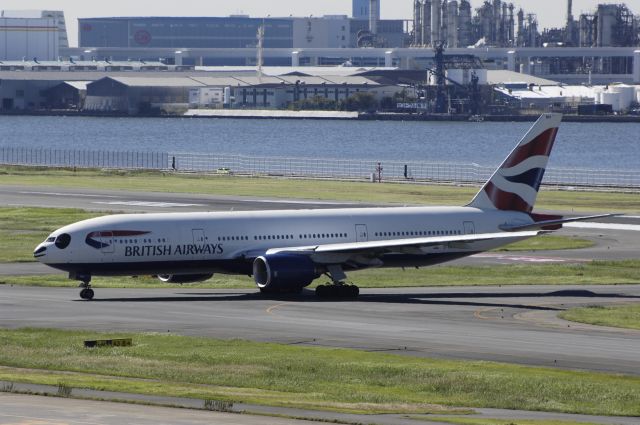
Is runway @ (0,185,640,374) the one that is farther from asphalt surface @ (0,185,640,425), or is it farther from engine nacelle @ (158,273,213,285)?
engine nacelle @ (158,273,213,285)

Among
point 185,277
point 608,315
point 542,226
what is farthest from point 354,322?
point 542,226

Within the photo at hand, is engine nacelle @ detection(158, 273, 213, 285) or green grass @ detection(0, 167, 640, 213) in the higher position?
green grass @ detection(0, 167, 640, 213)

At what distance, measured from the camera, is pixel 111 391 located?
1588 inches

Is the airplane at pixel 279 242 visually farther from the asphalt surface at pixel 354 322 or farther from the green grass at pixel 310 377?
the green grass at pixel 310 377

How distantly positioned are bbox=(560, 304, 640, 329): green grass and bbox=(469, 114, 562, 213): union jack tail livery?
39.2 ft

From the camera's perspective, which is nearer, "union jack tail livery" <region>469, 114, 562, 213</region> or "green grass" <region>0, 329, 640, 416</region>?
"green grass" <region>0, 329, 640, 416</region>

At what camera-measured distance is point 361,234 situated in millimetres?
68812

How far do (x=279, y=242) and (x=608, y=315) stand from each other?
15115 mm

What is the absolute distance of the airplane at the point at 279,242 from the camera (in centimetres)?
6353

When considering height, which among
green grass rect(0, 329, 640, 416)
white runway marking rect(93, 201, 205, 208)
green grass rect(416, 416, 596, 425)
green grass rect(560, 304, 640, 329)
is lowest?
green grass rect(560, 304, 640, 329)

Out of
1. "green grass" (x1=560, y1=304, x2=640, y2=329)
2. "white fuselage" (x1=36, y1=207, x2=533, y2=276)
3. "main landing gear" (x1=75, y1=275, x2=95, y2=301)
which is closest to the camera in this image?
"green grass" (x1=560, y1=304, x2=640, y2=329)

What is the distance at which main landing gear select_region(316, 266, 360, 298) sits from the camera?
A: 65.9 meters

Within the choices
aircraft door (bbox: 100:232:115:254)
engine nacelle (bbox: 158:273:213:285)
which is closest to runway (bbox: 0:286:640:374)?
engine nacelle (bbox: 158:273:213:285)

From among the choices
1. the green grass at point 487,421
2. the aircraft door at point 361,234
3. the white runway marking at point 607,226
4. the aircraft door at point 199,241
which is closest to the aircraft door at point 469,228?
the aircraft door at point 361,234
